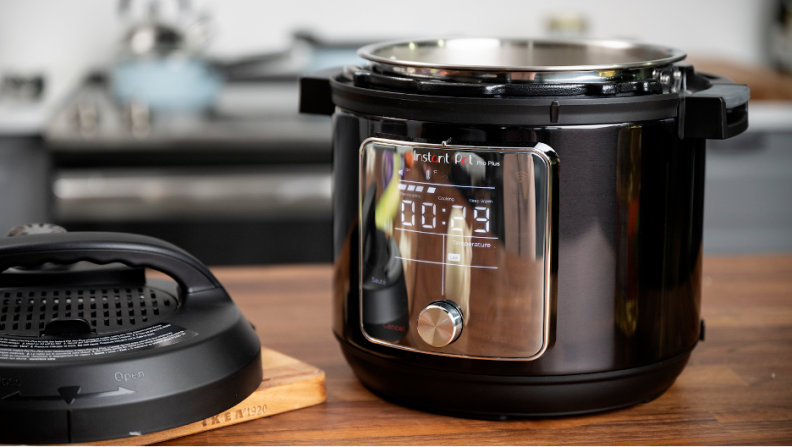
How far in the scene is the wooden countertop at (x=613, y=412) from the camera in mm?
561

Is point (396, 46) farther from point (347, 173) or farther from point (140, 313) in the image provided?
point (140, 313)

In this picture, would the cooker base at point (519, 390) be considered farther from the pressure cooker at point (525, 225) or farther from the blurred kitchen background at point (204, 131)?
the blurred kitchen background at point (204, 131)

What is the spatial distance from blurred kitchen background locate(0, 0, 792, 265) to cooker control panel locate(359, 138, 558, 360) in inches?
52.4

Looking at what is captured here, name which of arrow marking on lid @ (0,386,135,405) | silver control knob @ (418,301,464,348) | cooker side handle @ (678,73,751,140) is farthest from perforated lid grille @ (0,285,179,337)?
cooker side handle @ (678,73,751,140)

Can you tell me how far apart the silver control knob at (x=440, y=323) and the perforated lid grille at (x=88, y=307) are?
175 millimetres

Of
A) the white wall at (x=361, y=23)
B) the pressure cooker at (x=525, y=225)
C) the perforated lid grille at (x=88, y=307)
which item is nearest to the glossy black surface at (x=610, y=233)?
the pressure cooker at (x=525, y=225)

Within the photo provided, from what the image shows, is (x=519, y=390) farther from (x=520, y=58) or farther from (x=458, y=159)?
(x=520, y=58)

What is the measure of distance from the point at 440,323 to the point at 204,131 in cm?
140

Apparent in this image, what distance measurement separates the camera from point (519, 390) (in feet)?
1.84

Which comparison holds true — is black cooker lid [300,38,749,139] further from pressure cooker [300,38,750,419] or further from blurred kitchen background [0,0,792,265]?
blurred kitchen background [0,0,792,265]

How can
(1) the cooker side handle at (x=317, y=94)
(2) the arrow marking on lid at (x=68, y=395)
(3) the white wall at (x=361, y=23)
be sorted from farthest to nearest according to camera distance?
(3) the white wall at (x=361, y=23) → (1) the cooker side handle at (x=317, y=94) → (2) the arrow marking on lid at (x=68, y=395)

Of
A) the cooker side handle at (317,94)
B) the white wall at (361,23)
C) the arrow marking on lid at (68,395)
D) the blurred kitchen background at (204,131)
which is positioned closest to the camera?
the arrow marking on lid at (68,395)

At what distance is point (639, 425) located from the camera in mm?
576

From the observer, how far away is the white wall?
238 cm
